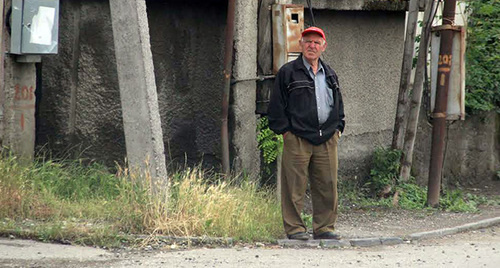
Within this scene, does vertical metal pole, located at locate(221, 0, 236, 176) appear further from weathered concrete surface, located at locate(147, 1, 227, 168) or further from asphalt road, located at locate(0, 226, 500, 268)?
asphalt road, located at locate(0, 226, 500, 268)

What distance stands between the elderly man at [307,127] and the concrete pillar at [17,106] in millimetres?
2630

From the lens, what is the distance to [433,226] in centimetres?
1045

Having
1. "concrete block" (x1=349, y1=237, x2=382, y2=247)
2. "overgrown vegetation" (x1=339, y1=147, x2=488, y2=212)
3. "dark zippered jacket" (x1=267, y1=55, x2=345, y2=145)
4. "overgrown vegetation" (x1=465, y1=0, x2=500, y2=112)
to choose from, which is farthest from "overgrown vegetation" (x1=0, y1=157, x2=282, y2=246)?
"overgrown vegetation" (x1=465, y1=0, x2=500, y2=112)

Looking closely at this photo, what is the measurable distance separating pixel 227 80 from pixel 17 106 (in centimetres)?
222

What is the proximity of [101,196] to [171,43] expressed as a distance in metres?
2.12

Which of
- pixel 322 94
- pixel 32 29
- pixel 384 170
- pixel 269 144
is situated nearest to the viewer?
pixel 322 94

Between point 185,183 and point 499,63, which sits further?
point 499,63

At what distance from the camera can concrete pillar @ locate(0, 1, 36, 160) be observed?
9.76 metres

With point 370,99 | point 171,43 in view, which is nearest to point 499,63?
point 370,99

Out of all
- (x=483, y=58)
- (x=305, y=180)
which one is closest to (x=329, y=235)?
(x=305, y=180)

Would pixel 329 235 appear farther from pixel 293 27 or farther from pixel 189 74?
pixel 189 74

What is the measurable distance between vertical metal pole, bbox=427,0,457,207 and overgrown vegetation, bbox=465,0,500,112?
119 inches

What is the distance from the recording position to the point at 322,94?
29.3ft

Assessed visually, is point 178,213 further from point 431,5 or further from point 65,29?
point 431,5
